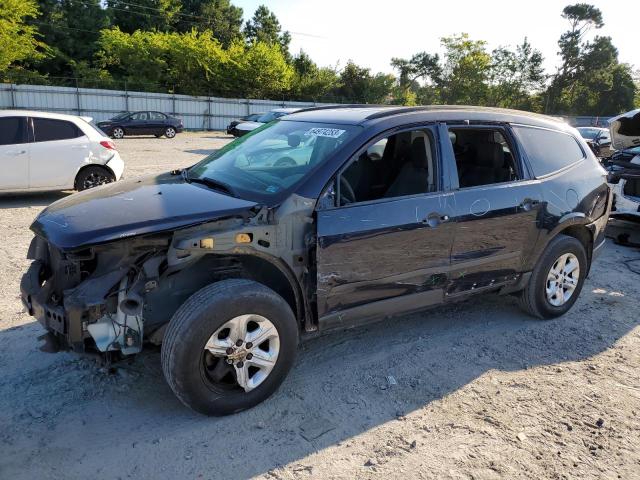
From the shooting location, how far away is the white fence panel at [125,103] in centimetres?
3002

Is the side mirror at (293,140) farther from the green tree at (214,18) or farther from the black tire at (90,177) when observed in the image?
the green tree at (214,18)

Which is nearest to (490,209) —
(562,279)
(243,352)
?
(562,279)

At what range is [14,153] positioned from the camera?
856cm

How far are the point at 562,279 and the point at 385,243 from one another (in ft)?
7.27

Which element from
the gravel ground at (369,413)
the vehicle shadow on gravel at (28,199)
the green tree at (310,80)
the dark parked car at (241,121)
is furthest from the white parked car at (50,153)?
the green tree at (310,80)

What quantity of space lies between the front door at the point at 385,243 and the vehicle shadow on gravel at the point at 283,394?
49 centimetres

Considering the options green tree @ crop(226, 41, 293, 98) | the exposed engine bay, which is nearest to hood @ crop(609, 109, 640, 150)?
the exposed engine bay

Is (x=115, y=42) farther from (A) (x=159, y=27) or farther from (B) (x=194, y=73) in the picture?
(A) (x=159, y=27)

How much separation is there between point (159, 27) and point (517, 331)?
161 feet

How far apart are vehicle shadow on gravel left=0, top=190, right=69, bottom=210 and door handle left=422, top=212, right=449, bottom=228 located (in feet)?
24.1

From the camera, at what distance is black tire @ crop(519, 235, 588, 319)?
15.3ft

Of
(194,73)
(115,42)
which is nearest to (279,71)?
(194,73)

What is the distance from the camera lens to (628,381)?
392cm

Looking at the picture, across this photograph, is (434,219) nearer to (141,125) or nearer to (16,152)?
(16,152)
